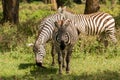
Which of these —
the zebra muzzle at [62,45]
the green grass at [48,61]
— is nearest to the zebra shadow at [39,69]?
the green grass at [48,61]

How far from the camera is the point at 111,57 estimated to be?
1242cm

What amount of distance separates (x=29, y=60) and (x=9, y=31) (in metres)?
3.83

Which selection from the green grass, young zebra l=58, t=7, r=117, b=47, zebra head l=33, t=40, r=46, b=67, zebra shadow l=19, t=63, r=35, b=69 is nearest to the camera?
the green grass

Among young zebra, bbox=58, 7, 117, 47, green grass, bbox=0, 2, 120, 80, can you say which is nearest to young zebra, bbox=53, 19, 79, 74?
green grass, bbox=0, 2, 120, 80

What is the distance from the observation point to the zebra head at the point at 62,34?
9977 millimetres

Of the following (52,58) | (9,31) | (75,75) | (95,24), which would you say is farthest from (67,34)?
(9,31)

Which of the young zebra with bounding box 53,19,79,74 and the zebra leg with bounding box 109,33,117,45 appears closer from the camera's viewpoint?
the young zebra with bounding box 53,19,79,74

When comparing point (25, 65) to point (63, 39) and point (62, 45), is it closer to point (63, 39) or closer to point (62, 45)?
point (62, 45)

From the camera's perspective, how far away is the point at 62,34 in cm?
999

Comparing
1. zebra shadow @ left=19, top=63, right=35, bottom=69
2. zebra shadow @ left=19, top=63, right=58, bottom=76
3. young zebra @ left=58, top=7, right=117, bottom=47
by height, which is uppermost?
young zebra @ left=58, top=7, right=117, bottom=47

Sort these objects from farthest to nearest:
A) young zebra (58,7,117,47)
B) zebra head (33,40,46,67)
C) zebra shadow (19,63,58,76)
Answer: young zebra (58,7,117,47) < zebra head (33,40,46,67) < zebra shadow (19,63,58,76)

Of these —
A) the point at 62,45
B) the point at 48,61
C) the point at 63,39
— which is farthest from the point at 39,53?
the point at 63,39

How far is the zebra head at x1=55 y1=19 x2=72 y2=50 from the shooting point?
9.98 metres

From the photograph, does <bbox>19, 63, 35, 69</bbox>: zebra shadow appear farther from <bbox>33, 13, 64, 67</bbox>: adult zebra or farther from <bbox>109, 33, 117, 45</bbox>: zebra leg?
<bbox>109, 33, 117, 45</bbox>: zebra leg
